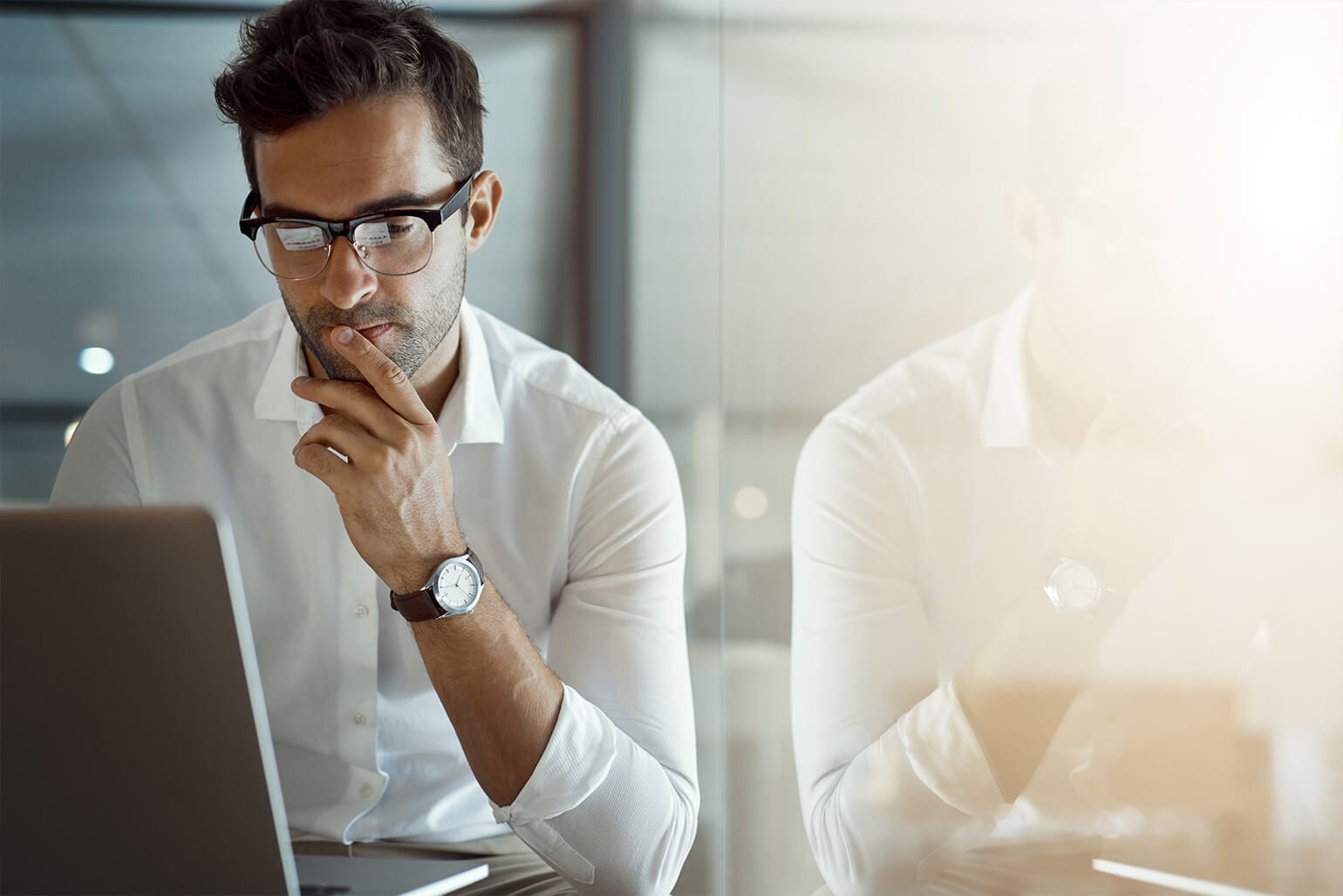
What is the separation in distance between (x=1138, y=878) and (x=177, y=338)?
148cm

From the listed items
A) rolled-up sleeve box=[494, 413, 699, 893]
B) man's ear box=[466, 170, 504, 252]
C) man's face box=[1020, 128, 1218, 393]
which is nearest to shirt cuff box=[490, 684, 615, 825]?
rolled-up sleeve box=[494, 413, 699, 893]

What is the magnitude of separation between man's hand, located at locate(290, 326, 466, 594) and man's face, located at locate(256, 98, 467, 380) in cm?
7

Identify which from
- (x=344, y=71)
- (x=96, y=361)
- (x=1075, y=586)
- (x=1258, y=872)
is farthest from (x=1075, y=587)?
(x=96, y=361)

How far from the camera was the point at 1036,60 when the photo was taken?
1314 millimetres

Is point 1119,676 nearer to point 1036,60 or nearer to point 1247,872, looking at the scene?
point 1247,872

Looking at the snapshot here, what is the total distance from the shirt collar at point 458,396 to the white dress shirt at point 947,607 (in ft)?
1.55

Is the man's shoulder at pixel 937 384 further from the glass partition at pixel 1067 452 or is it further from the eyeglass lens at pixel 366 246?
the eyeglass lens at pixel 366 246

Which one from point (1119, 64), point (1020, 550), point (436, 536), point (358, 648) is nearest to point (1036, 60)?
point (1119, 64)

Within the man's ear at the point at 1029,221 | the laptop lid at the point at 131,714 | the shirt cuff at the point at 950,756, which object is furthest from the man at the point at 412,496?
the man's ear at the point at 1029,221

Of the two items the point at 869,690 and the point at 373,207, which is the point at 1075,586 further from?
the point at 373,207

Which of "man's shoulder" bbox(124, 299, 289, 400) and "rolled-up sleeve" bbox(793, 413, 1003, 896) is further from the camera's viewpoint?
"man's shoulder" bbox(124, 299, 289, 400)

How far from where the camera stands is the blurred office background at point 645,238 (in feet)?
4.70

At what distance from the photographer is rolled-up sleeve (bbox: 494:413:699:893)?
118 cm

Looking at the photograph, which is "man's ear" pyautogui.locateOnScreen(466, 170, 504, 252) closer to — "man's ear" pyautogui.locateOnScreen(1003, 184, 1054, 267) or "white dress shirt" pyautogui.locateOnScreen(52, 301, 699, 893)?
"white dress shirt" pyautogui.locateOnScreen(52, 301, 699, 893)
